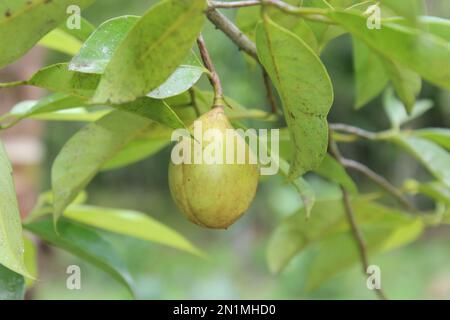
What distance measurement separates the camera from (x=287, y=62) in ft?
1.57

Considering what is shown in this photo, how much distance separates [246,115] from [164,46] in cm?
31

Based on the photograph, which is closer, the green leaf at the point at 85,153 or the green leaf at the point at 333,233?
the green leaf at the point at 85,153

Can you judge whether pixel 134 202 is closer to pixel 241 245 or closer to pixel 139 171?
pixel 139 171

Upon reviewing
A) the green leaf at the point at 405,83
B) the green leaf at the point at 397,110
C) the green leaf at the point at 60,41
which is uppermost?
the green leaf at the point at 397,110

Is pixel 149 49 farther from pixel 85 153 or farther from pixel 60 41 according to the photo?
pixel 60 41

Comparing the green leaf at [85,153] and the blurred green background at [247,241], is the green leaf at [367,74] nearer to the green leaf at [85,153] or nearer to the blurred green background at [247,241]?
the green leaf at [85,153]

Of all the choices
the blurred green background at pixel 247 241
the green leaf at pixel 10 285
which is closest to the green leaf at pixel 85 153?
the green leaf at pixel 10 285

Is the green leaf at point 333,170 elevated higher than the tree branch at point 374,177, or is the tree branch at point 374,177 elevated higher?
the tree branch at point 374,177

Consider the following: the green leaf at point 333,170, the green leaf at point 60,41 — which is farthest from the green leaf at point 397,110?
the green leaf at point 60,41

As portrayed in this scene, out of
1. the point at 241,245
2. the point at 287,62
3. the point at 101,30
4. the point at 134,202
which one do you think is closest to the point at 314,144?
the point at 287,62

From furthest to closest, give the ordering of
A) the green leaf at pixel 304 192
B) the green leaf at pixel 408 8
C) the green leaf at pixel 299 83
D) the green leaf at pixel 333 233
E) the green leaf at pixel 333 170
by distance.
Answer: the green leaf at pixel 333 233
the green leaf at pixel 333 170
the green leaf at pixel 304 192
the green leaf at pixel 299 83
the green leaf at pixel 408 8

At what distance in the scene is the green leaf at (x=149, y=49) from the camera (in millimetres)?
429

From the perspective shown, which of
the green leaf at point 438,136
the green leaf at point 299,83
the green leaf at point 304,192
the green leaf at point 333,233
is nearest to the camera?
the green leaf at point 299,83

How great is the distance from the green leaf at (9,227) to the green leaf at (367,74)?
1.46 ft
